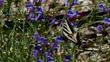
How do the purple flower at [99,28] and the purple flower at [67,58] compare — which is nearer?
the purple flower at [67,58]

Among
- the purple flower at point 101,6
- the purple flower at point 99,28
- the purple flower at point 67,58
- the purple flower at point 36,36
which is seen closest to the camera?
the purple flower at point 67,58

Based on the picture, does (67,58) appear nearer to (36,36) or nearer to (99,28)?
(36,36)

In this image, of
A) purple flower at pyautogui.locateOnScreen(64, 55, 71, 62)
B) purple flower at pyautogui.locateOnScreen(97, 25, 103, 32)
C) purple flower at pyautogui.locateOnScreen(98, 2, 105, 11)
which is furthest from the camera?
purple flower at pyautogui.locateOnScreen(98, 2, 105, 11)

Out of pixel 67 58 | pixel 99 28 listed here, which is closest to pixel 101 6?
pixel 99 28

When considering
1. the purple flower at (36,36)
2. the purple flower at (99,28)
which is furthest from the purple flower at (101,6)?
the purple flower at (36,36)

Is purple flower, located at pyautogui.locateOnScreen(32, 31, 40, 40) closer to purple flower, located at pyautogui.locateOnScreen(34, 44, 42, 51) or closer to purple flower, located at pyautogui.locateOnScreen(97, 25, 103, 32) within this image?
purple flower, located at pyautogui.locateOnScreen(34, 44, 42, 51)

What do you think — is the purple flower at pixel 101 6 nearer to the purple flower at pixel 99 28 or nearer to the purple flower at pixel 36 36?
the purple flower at pixel 99 28

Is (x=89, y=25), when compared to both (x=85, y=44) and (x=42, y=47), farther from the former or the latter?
(x=42, y=47)

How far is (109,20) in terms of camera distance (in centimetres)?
371

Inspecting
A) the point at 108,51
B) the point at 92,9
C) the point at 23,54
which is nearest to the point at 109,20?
the point at 108,51

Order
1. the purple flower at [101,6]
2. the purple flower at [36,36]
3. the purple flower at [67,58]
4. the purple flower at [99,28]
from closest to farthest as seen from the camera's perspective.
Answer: the purple flower at [67,58]
the purple flower at [36,36]
the purple flower at [99,28]
the purple flower at [101,6]

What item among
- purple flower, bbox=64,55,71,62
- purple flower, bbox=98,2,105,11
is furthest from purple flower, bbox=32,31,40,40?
purple flower, bbox=98,2,105,11

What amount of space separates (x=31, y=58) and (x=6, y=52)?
243 mm

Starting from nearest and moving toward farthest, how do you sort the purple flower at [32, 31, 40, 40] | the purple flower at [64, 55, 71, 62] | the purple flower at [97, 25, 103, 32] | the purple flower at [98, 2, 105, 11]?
the purple flower at [64, 55, 71, 62]
the purple flower at [32, 31, 40, 40]
the purple flower at [97, 25, 103, 32]
the purple flower at [98, 2, 105, 11]
